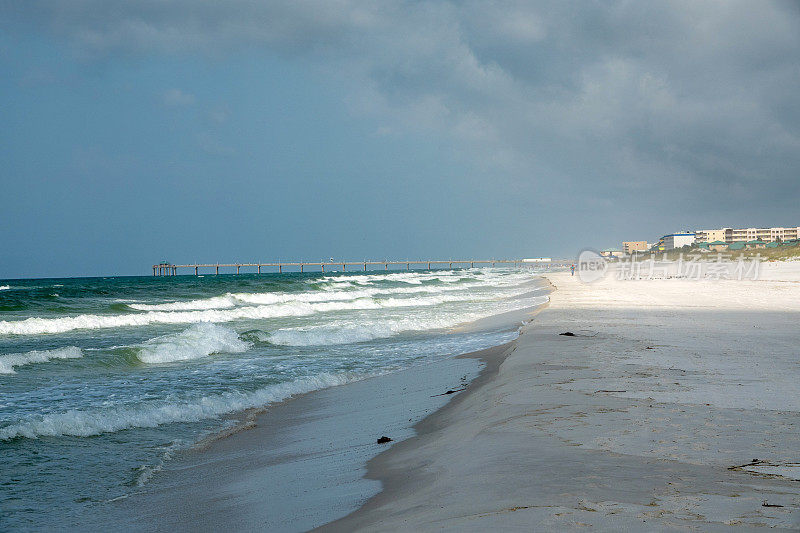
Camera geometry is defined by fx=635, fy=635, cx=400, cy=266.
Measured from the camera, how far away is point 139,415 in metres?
6.75

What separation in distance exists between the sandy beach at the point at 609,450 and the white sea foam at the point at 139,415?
2.60 meters

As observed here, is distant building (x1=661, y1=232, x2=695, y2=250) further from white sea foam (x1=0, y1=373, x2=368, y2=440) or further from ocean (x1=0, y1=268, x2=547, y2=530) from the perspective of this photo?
white sea foam (x1=0, y1=373, x2=368, y2=440)

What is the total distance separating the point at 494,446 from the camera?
3.82 meters

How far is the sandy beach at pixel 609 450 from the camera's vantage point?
8.13 ft

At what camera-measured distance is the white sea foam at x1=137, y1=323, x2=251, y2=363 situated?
12.0 metres

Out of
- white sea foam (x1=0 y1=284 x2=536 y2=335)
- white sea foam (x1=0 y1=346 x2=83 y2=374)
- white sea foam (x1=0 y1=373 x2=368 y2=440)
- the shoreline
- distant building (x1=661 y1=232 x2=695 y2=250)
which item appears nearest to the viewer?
the shoreline

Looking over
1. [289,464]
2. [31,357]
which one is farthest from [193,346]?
[289,464]

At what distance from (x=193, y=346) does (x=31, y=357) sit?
2.79 meters

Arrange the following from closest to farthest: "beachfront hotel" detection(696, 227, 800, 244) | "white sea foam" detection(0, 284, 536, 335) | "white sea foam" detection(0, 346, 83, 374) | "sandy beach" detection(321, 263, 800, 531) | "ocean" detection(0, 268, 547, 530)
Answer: "sandy beach" detection(321, 263, 800, 531) → "ocean" detection(0, 268, 547, 530) → "white sea foam" detection(0, 346, 83, 374) → "white sea foam" detection(0, 284, 536, 335) → "beachfront hotel" detection(696, 227, 800, 244)

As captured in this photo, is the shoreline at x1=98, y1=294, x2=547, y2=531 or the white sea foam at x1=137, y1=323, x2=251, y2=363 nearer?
the shoreline at x1=98, y1=294, x2=547, y2=531

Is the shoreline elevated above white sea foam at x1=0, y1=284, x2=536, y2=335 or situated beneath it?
elevated above

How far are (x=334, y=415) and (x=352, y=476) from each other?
8.76 feet

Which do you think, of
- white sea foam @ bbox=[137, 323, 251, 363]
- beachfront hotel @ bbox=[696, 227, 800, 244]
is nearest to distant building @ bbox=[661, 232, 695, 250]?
beachfront hotel @ bbox=[696, 227, 800, 244]

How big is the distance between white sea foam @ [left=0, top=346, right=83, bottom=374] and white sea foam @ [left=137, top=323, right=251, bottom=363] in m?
1.26
